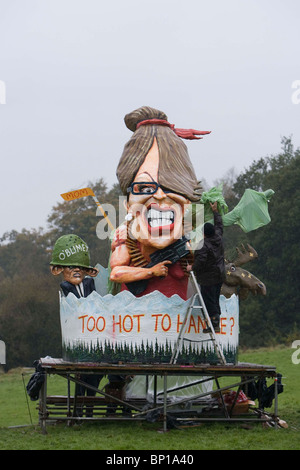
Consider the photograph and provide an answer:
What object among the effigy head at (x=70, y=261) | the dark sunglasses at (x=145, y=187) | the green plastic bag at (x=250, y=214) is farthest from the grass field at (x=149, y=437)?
the dark sunglasses at (x=145, y=187)

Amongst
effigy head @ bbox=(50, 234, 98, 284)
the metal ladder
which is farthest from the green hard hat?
the metal ladder

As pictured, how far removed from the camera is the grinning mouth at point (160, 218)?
605 inches

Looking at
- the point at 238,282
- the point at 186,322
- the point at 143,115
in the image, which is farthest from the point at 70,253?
the point at 238,282

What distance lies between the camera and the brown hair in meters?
15.8

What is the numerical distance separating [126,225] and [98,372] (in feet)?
10.1

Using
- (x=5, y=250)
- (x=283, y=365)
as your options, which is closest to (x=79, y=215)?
(x=5, y=250)

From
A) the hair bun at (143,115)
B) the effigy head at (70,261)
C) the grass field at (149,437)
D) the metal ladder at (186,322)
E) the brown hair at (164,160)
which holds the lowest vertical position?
the grass field at (149,437)

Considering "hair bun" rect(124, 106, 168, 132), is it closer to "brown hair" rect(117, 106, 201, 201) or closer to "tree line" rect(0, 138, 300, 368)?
"brown hair" rect(117, 106, 201, 201)

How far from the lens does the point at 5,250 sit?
2437 inches

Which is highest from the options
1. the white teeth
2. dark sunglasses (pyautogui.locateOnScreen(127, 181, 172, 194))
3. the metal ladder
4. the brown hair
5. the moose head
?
the brown hair

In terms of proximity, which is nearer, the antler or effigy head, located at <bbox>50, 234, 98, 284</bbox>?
effigy head, located at <bbox>50, 234, 98, 284</bbox>

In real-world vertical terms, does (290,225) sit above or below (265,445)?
above

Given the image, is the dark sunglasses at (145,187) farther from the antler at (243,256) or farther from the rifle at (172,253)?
the antler at (243,256)
